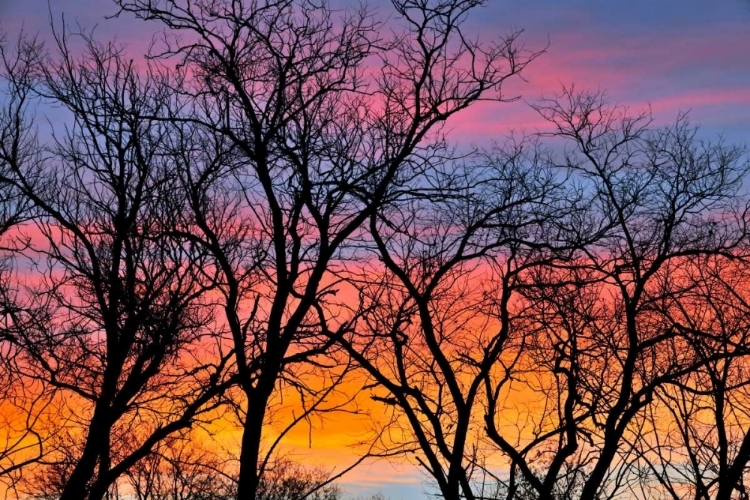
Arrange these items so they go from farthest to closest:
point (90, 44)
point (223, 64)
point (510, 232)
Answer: point (510, 232) < point (90, 44) < point (223, 64)

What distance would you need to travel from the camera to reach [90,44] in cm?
1171

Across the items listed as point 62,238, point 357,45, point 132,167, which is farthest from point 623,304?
point 62,238

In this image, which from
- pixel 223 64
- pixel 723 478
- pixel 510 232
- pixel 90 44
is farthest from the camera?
pixel 510 232

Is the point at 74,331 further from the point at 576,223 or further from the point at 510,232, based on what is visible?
the point at 576,223

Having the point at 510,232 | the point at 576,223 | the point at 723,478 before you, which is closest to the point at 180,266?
the point at 510,232

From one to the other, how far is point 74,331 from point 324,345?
165 inches

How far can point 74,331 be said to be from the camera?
1268cm

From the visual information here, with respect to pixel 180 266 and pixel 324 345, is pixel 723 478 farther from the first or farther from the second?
pixel 180 266

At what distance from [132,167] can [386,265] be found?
13.9ft

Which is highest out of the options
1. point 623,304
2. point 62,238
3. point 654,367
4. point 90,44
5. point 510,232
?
point 90,44

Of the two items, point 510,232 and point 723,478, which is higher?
point 510,232

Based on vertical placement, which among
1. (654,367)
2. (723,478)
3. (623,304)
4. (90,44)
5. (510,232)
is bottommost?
(723,478)

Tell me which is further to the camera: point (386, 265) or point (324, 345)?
point (386, 265)

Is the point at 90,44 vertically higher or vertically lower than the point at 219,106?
higher
